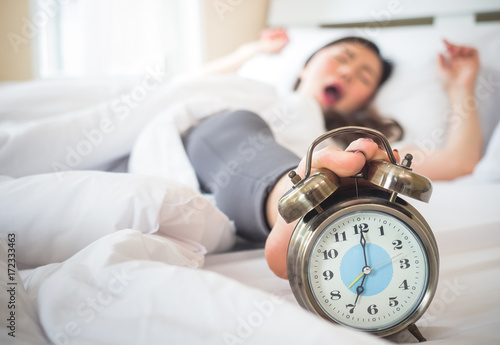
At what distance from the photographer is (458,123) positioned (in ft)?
4.82

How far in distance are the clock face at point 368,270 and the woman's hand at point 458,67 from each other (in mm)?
1125

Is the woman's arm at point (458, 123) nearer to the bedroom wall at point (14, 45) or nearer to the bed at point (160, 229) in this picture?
the bed at point (160, 229)

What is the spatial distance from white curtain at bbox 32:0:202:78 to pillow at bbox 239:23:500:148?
1.14 m

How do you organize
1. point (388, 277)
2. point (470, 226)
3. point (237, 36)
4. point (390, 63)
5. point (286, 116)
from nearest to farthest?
point (388, 277) < point (470, 226) < point (286, 116) < point (390, 63) < point (237, 36)

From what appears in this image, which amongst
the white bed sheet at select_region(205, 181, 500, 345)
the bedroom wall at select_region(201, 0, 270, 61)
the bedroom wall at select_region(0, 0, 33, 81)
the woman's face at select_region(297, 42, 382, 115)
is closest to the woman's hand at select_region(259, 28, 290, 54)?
the woman's face at select_region(297, 42, 382, 115)

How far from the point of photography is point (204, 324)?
0.47 meters

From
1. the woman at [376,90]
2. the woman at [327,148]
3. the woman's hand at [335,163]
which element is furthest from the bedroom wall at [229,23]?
the woman's hand at [335,163]

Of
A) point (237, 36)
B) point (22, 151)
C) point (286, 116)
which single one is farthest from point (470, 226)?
point (237, 36)

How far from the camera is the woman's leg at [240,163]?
87 cm

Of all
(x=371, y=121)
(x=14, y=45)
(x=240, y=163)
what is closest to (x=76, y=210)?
(x=240, y=163)

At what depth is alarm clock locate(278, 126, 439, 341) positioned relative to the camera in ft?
1.86

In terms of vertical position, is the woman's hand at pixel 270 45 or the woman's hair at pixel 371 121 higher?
the woman's hand at pixel 270 45

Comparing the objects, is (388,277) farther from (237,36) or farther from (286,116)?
(237,36)

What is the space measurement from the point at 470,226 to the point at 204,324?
2.31ft
